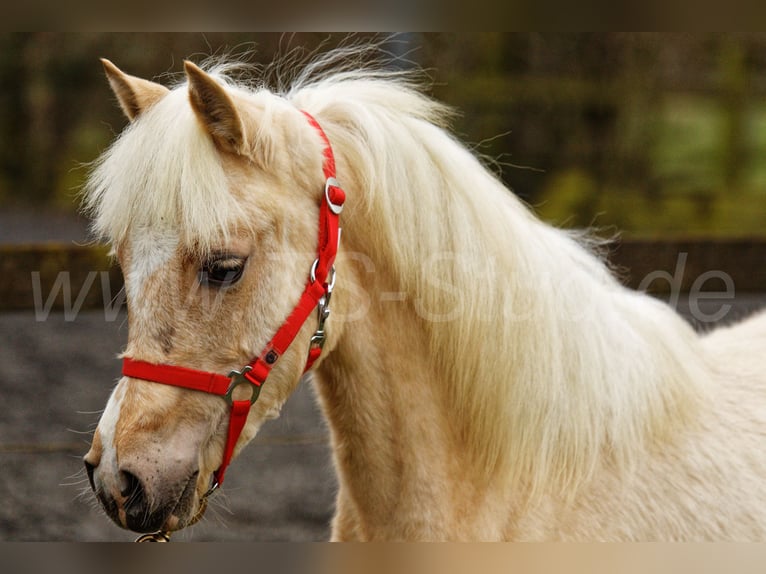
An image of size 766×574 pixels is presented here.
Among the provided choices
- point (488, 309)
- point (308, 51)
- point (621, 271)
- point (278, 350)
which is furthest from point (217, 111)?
point (621, 271)

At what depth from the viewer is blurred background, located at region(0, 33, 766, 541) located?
4.26m

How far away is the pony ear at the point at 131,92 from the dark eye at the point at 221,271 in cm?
52

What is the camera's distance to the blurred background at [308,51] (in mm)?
4262

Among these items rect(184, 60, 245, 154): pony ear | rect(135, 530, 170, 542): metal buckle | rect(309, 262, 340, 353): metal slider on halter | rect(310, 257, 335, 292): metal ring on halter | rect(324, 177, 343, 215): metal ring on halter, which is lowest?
rect(135, 530, 170, 542): metal buckle

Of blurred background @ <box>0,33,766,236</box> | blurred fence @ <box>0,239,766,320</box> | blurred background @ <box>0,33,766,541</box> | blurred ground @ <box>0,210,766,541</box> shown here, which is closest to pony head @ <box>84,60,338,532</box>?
blurred background @ <box>0,33,766,541</box>

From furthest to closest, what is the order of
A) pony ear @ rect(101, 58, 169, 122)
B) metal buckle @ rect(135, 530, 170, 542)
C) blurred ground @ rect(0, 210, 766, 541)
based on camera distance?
blurred ground @ rect(0, 210, 766, 541) → pony ear @ rect(101, 58, 169, 122) → metal buckle @ rect(135, 530, 170, 542)

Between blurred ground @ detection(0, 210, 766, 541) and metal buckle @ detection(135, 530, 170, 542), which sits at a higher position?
metal buckle @ detection(135, 530, 170, 542)

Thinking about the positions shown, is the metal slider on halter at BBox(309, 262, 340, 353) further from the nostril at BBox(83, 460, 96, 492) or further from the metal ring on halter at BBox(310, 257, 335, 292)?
the nostril at BBox(83, 460, 96, 492)

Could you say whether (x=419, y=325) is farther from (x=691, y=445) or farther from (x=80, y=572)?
(x=80, y=572)

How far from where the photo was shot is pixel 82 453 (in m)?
4.31

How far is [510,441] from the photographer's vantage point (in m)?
2.21

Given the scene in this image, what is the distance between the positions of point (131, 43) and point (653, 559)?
305 inches

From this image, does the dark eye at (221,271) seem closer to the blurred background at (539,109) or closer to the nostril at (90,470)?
the nostril at (90,470)

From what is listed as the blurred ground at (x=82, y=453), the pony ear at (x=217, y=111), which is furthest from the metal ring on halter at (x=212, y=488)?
the blurred ground at (x=82, y=453)
